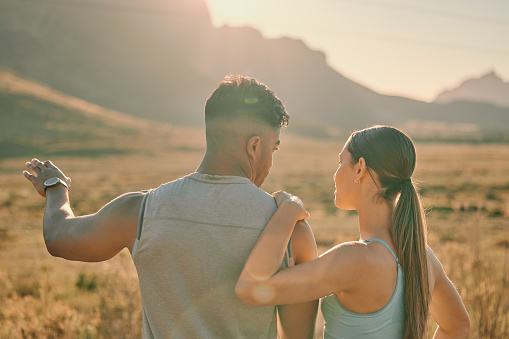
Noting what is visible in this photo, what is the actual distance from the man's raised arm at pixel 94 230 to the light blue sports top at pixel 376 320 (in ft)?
3.31

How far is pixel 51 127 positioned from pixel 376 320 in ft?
276

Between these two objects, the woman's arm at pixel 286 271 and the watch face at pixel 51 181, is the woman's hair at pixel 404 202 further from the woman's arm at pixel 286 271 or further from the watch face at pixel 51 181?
the watch face at pixel 51 181

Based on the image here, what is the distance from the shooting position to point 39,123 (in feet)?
261

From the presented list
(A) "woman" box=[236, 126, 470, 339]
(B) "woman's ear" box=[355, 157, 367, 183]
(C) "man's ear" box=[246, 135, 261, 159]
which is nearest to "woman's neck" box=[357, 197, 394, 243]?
(A) "woman" box=[236, 126, 470, 339]

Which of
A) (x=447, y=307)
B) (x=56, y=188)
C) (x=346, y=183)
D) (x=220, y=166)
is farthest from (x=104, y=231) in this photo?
(x=447, y=307)

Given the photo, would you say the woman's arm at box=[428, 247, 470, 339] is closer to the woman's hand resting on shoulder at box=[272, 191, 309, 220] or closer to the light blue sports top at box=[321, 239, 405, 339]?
the light blue sports top at box=[321, 239, 405, 339]

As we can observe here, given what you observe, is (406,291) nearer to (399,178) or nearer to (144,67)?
(399,178)

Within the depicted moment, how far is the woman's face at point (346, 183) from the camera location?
7.91ft

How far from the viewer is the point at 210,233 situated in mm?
1946

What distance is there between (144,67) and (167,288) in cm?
17041

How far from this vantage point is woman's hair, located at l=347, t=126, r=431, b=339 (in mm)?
2182

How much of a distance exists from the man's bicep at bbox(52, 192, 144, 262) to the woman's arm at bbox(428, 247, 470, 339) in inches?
57.9

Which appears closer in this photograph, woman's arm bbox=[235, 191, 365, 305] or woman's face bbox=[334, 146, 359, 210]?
woman's arm bbox=[235, 191, 365, 305]

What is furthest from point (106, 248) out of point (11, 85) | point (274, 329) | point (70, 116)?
point (11, 85)
